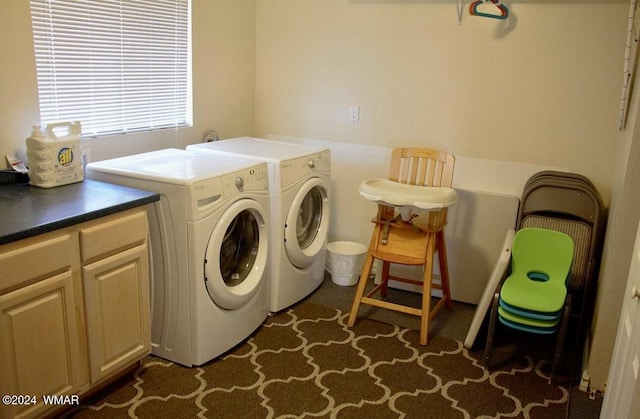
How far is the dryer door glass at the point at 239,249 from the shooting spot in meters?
2.79

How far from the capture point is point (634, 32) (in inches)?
106

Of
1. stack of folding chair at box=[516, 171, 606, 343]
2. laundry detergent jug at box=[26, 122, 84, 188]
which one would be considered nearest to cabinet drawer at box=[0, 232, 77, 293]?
laundry detergent jug at box=[26, 122, 84, 188]

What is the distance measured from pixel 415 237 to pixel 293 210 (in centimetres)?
68

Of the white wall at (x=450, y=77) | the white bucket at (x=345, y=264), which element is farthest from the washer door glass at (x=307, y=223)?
the white wall at (x=450, y=77)

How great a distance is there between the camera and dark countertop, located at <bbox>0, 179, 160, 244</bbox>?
189 cm

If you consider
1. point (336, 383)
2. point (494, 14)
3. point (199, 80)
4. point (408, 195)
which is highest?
point (494, 14)

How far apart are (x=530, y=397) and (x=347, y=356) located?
33.7 inches

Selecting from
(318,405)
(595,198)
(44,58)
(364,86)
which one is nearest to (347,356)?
(318,405)

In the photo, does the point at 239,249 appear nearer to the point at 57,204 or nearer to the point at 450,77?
the point at 57,204

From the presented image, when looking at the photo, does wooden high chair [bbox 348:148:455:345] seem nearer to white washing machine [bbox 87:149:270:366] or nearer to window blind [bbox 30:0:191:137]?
white washing machine [bbox 87:149:270:366]

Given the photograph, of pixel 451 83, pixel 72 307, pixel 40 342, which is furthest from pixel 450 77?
pixel 40 342

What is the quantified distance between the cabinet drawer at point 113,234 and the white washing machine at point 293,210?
29.7 inches

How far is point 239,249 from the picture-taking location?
291 cm

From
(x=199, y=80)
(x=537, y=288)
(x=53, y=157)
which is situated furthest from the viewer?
(x=199, y=80)
